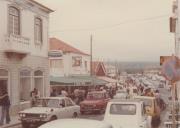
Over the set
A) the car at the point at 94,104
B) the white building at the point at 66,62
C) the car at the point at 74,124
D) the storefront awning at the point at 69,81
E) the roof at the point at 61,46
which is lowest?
the car at the point at 94,104

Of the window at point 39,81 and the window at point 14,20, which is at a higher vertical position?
the window at point 14,20

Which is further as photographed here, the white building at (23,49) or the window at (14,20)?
the window at (14,20)

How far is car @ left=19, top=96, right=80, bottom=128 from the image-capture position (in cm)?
2231

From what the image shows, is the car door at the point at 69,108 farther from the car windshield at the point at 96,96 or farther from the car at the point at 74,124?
the car at the point at 74,124

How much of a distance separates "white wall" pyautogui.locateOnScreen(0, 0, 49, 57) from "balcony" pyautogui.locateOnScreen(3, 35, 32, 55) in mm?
385

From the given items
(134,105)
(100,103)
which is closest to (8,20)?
(100,103)

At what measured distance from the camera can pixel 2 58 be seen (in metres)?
30.4

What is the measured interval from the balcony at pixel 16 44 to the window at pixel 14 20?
66 centimetres

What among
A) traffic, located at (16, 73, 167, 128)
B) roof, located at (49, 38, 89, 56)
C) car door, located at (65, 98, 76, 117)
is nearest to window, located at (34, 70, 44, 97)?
traffic, located at (16, 73, 167, 128)

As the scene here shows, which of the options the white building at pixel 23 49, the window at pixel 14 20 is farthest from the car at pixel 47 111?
the window at pixel 14 20

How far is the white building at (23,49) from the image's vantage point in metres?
30.6

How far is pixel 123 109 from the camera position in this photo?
18328 mm

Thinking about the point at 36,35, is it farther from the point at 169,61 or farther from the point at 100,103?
the point at 169,61

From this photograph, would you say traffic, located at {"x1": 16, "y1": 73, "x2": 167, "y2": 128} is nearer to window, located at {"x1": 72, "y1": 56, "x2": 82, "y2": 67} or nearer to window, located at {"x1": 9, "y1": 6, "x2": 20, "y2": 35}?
window, located at {"x1": 9, "y1": 6, "x2": 20, "y2": 35}
